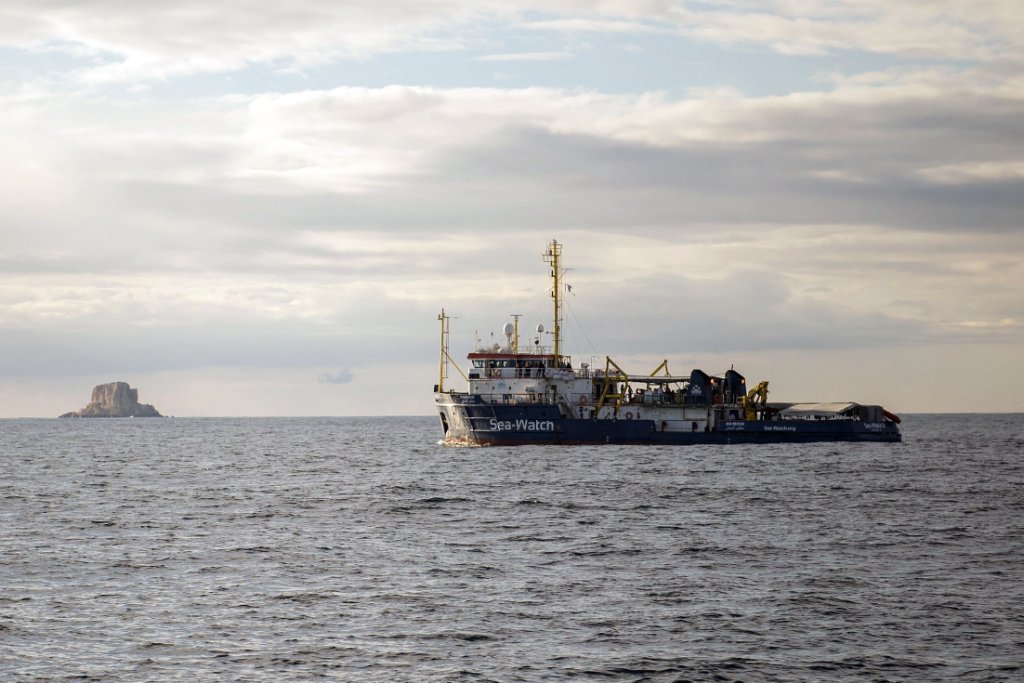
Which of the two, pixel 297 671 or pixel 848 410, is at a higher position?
pixel 848 410

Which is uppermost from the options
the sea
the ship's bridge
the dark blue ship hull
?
the ship's bridge

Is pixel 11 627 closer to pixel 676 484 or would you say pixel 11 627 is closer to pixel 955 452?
pixel 676 484

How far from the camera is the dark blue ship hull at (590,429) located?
94250 millimetres

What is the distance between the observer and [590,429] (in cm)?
9581

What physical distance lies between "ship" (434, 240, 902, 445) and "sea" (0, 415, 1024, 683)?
22861 millimetres

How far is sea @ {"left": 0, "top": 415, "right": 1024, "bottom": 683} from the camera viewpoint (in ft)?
83.3

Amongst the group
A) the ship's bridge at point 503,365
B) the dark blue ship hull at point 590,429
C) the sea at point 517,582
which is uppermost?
the ship's bridge at point 503,365

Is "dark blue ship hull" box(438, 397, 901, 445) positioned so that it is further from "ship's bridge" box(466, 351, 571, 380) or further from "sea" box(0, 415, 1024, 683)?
"sea" box(0, 415, 1024, 683)

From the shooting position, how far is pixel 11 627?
93.4 feet

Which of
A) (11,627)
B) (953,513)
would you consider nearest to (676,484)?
(953,513)

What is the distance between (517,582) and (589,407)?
2462 inches

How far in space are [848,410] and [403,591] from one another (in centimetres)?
8259

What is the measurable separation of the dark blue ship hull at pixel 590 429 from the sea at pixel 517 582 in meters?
22.5

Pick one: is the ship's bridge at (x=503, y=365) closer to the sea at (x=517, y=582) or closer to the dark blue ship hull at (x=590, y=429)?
the dark blue ship hull at (x=590, y=429)
